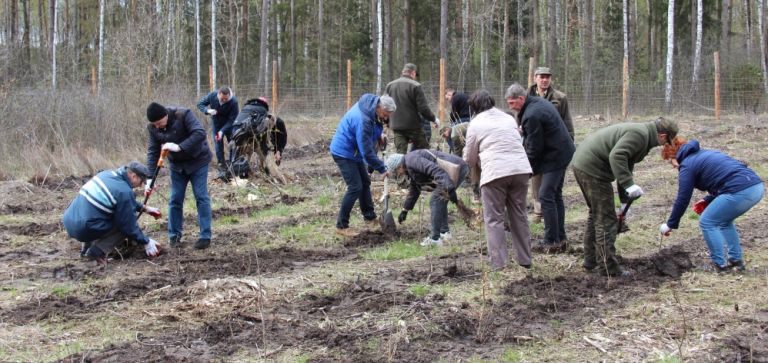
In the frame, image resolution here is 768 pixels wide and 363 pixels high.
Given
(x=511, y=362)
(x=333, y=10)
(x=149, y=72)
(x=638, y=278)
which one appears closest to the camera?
(x=511, y=362)

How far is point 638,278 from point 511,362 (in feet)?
7.31

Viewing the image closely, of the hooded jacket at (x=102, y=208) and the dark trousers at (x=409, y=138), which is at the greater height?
the dark trousers at (x=409, y=138)

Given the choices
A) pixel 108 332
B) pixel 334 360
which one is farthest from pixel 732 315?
pixel 108 332

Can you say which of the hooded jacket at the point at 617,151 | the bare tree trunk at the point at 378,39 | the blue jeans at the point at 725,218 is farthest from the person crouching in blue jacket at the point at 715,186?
the bare tree trunk at the point at 378,39

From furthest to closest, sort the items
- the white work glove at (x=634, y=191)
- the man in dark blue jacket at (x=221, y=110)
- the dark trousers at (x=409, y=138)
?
the man in dark blue jacket at (x=221, y=110) → the dark trousers at (x=409, y=138) → the white work glove at (x=634, y=191)

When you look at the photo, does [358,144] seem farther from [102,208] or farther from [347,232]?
[102,208]

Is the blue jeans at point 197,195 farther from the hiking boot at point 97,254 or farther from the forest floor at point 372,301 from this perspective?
the hiking boot at point 97,254

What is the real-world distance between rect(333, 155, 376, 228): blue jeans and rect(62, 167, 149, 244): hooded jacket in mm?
2199

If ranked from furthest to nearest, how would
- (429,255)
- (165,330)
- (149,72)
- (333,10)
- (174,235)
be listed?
(333,10), (149,72), (174,235), (429,255), (165,330)

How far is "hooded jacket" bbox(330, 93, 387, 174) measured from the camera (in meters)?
8.12

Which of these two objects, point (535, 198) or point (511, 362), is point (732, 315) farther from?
point (535, 198)

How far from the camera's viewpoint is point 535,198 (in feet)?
29.7

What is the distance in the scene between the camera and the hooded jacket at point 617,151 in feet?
20.4

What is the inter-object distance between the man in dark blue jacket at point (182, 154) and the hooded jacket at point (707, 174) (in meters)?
4.67
